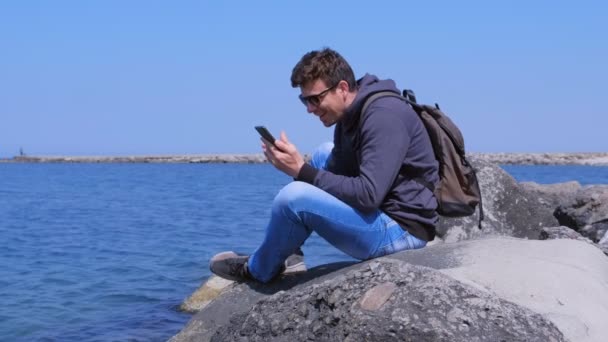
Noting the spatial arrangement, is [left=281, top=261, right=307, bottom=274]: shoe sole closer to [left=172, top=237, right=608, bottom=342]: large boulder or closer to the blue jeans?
the blue jeans

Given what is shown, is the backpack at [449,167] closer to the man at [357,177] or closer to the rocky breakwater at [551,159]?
the man at [357,177]

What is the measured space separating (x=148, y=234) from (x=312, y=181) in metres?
16.5

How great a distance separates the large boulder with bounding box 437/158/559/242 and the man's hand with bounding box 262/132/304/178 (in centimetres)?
405

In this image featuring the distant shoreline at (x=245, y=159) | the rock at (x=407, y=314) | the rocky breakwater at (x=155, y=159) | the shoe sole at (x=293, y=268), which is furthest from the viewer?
the rocky breakwater at (x=155, y=159)

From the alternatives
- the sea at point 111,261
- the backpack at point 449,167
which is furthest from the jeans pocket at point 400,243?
the sea at point 111,261

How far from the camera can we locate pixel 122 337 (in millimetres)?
9391

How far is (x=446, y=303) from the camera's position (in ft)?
11.7

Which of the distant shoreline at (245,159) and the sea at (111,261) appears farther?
the distant shoreline at (245,159)

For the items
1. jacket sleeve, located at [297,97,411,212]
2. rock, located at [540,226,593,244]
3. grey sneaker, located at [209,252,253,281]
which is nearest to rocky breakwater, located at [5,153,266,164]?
rock, located at [540,226,593,244]

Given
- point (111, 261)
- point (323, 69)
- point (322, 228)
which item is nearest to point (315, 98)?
point (323, 69)

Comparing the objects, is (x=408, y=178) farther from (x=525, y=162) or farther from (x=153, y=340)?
(x=525, y=162)

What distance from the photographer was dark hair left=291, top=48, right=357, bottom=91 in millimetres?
4875

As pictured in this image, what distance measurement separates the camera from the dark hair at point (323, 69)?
16.0 feet

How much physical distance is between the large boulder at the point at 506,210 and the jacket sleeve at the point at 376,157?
4.00 m
